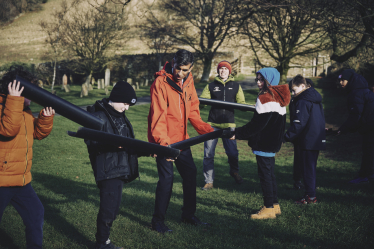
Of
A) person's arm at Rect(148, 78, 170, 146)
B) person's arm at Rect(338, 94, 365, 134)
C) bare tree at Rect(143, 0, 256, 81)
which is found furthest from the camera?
bare tree at Rect(143, 0, 256, 81)

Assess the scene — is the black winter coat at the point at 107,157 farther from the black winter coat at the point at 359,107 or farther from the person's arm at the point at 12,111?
the black winter coat at the point at 359,107

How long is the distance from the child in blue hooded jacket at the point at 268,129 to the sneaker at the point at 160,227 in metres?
1.31

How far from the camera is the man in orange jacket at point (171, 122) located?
3.69 meters

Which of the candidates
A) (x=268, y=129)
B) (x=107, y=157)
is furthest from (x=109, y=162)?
(x=268, y=129)

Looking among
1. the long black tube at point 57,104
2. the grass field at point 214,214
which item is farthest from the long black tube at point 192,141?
the grass field at point 214,214

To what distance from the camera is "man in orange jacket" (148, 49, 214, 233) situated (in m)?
3.69

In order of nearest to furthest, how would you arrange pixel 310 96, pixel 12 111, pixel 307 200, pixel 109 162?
pixel 12 111, pixel 109 162, pixel 307 200, pixel 310 96

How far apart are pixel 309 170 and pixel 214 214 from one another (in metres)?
1.80

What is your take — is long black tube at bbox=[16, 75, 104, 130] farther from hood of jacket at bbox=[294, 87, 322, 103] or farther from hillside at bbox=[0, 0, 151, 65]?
hillside at bbox=[0, 0, 151, 65]

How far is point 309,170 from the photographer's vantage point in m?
4.98

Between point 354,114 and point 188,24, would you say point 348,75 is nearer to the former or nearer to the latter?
point 354,114

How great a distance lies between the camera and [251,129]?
4.19m

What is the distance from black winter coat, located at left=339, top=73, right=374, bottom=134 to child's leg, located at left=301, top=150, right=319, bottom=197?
1.28 m

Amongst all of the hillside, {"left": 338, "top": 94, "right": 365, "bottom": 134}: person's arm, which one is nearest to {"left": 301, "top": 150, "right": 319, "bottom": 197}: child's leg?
{"left": 338, "top": 94, "right": 365, "bottom": 134}: person's arm
